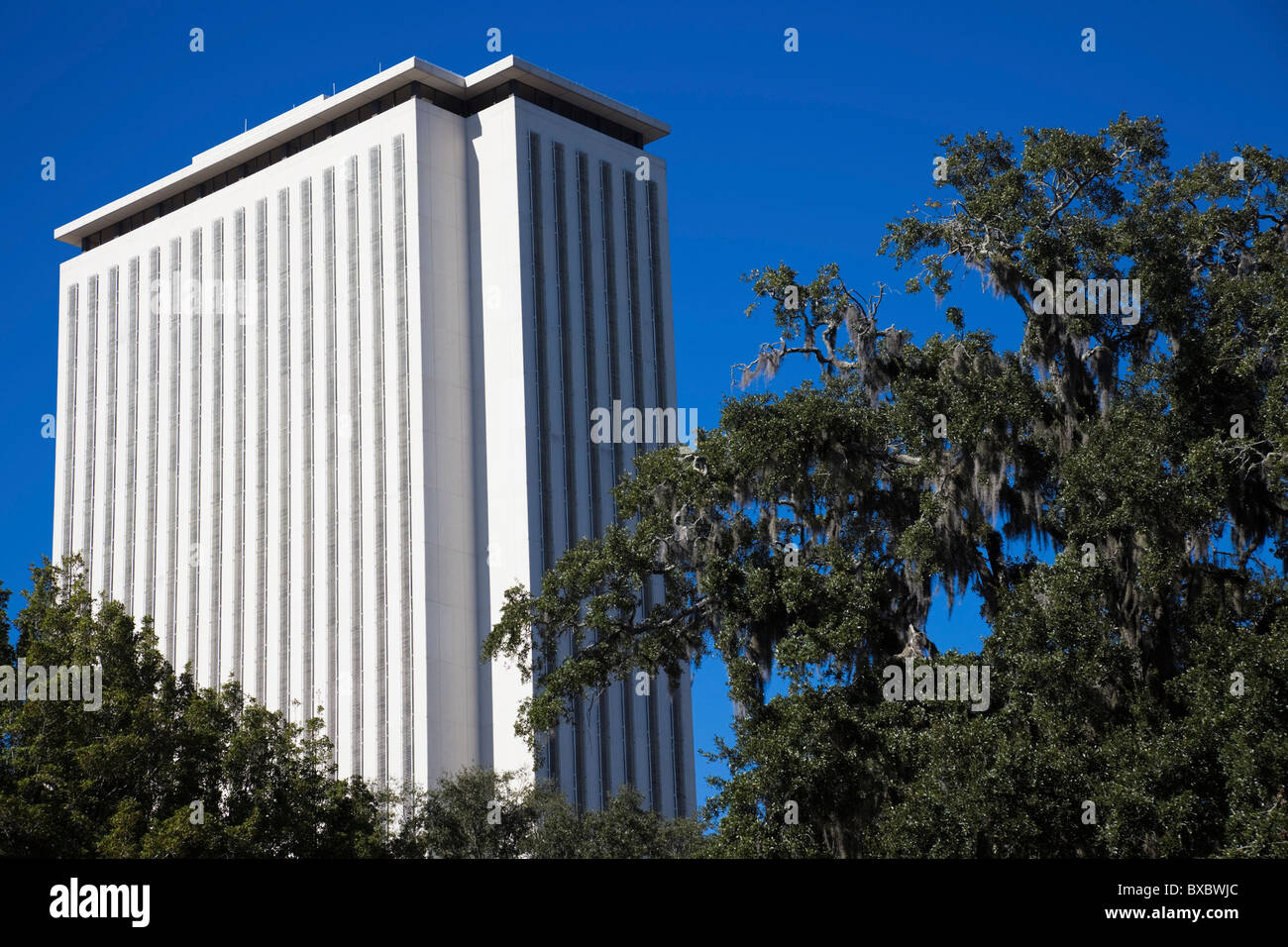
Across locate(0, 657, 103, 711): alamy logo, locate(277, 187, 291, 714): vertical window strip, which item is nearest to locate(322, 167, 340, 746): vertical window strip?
locate(277, 187, 291, 714): vertical window strip

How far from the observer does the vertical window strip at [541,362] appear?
256 ft

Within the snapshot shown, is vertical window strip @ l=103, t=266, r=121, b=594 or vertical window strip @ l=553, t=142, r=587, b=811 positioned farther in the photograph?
vertical window strip @ l=103, t=266, r=121, b=594

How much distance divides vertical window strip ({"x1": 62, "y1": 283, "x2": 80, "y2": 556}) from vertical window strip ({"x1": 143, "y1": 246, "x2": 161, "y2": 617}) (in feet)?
22.6

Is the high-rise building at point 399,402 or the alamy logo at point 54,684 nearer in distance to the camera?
the alamy logo at point 54,684

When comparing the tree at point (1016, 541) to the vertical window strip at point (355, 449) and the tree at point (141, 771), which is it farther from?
the vertical window strip at point (355, 449)

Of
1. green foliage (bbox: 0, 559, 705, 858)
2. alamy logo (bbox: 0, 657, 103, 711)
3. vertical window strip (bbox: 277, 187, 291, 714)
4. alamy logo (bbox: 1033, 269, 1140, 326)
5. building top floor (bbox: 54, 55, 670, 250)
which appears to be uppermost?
building top floor (bbox: 54, 55, 670, 250)

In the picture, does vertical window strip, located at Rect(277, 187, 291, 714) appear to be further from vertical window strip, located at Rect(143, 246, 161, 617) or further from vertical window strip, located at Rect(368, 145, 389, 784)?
vertical window strip, located at Rect(143, 246, 161, 617)

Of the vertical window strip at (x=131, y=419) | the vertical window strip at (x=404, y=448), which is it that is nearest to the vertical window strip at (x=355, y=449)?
the vertical window strip at (x=404, y=448)

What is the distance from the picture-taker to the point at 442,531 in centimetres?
7881

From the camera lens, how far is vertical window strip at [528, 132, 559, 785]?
77.9 meters

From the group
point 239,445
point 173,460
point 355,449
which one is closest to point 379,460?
point 355,449
